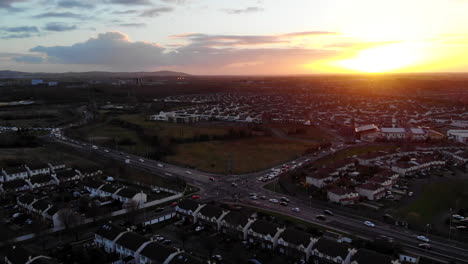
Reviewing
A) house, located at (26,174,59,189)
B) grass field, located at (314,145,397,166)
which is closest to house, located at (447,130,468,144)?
grass field, located at (314,145,397,166)

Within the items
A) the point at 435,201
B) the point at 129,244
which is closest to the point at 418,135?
the point at 435,201

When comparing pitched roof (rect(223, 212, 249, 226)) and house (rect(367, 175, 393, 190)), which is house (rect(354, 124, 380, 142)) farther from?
pitched roof (rect(223, 212, 249, 226))

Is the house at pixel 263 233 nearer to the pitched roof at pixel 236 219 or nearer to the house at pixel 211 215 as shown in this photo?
the pitched roof at pixel 236 219

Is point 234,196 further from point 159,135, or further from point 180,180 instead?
point 159,135

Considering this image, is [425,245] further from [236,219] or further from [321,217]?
[236,219]

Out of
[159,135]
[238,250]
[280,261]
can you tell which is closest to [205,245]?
[238,250]

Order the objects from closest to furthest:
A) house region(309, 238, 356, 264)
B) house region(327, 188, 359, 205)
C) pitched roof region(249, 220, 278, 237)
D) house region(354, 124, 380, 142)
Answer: house region(309, 238, 356, 264) → pitched roof region(249, 220, 278, 237) → house region(327, 188, 359, 205) → house region(354, 124, 380, 142)
